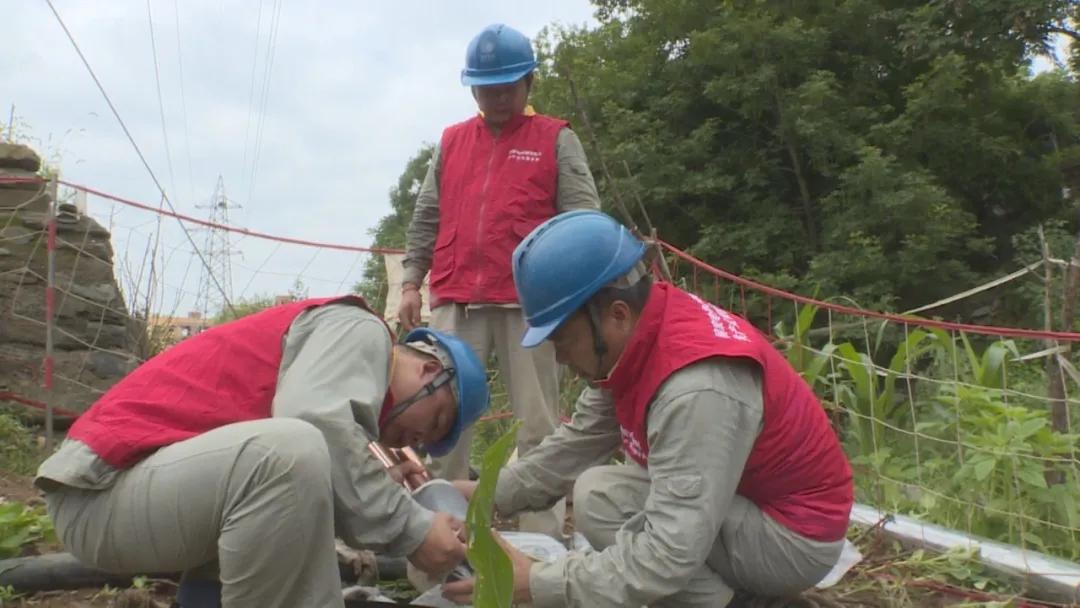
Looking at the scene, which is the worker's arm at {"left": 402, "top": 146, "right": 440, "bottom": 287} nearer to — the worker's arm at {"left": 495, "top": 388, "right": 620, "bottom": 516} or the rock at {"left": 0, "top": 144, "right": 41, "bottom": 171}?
the worker's arm at {"left": 495, "top": 388, "right": 620, "bottom": 516}

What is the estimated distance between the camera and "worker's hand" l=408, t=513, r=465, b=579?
220cm

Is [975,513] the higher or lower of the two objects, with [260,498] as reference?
lower

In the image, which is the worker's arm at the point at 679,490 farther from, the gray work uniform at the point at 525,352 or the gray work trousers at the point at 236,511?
the gray work uniform at the point at 525,352

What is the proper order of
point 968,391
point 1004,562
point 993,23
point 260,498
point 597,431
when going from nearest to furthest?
point 260,498 → point 597,431 → point 1004,562 → point 968,391 → point 993,23

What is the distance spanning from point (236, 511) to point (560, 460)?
0.95m

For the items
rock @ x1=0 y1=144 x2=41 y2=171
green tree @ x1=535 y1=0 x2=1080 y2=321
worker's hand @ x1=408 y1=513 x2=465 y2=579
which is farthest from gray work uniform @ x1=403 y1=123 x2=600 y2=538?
green tree @ x1=535 y1=0 x2=1080 y2=321

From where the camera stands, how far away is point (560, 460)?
274cm

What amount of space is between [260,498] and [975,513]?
262cm

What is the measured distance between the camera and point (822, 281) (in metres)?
12.8

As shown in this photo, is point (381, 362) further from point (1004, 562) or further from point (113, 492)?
point (1004, 562)

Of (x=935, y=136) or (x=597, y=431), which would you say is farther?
(x=935, y=136)

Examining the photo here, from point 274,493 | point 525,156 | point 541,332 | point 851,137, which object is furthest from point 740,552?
point 851,137

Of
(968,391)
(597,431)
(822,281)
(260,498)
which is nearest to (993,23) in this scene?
(822,281)

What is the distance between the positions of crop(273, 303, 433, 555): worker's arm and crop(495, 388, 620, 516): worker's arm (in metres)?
0.51
